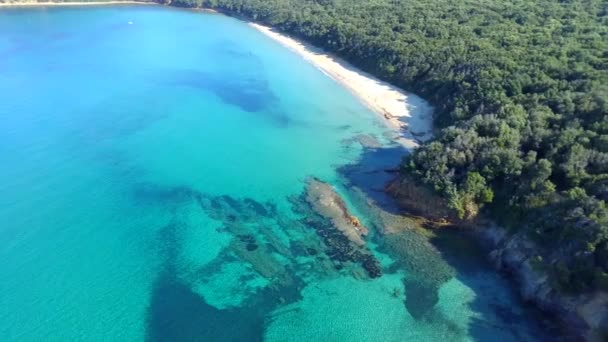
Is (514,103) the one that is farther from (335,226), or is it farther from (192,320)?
(192,320)

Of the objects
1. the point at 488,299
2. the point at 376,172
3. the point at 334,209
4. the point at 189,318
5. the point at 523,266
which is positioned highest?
the point at 523,266

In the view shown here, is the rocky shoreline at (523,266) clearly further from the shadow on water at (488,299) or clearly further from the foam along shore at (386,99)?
the foam along shore at (386,99)

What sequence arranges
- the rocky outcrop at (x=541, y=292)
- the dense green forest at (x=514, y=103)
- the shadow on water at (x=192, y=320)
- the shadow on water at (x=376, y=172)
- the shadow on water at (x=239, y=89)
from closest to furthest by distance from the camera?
the rocky outcrop at (x=541, y=292) → the shadow on water at (x=192, y=320) → the dense green forest at (x=514, y=103) → the shadow on water at (x=376, y=172) → the shadow on water at (x=239, y=89)

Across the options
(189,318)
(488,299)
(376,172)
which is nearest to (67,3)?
(376,172)

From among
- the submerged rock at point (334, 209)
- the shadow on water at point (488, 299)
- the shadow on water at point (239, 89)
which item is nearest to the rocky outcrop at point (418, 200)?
the shadow on water at point (488, 299)

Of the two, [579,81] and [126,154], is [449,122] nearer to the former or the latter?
[579,81]

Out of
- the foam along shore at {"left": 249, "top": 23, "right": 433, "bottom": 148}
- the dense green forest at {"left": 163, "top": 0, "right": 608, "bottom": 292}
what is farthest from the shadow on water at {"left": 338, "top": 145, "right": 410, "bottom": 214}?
the dense green forest at {"left": 163, "top": 0, "right": 608, "bottom": 292}

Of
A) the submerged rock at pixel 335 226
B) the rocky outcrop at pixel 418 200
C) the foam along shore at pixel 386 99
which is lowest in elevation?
the submerged rock at pixel 335 226
